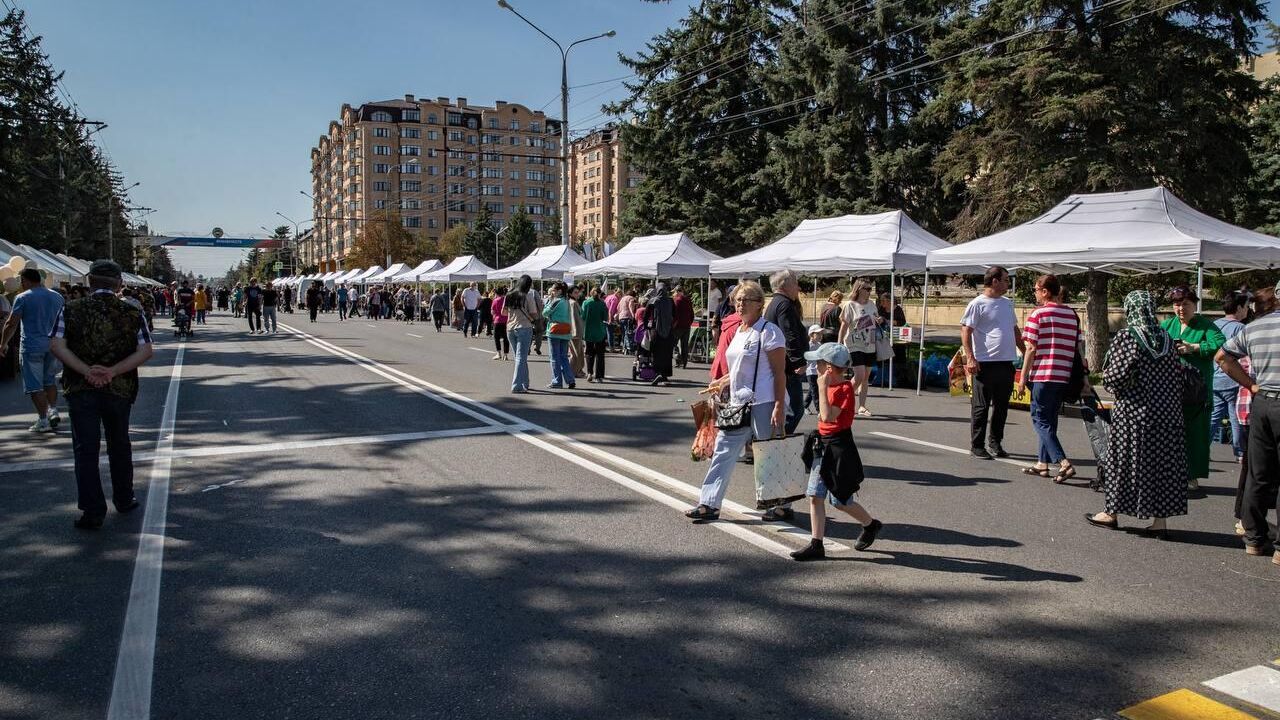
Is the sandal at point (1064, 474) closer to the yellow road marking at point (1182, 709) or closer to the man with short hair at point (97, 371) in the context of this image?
the yellow road marking at point (1182, 709)

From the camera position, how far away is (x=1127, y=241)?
1116cm

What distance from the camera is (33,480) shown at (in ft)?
22.3

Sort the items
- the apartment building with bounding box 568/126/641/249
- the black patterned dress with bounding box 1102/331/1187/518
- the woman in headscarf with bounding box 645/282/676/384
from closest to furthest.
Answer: the black patterned dress with bounding box 1102/331/1187/518 → the woman in headscarf with bounding box 645/282/676/384 → the apartment building with bounding box 568/126/641/249

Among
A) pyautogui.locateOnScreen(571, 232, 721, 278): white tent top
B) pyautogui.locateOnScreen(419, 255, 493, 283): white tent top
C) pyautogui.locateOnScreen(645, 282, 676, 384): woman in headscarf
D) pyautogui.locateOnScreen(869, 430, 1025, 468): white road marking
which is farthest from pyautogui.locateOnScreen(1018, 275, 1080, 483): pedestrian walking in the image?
pyautogui.locateOnScreen(419, 255, 493, 283): white tent top

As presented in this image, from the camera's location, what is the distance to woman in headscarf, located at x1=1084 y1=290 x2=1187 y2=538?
527cm

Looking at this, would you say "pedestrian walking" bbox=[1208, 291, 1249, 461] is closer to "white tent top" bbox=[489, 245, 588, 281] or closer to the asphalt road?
the asphalt road

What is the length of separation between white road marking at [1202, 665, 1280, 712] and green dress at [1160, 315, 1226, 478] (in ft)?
9.66

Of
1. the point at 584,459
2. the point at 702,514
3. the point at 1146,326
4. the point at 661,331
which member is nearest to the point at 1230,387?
the point at 1146,326

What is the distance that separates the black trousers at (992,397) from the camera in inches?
317

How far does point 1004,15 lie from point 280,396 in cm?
1833

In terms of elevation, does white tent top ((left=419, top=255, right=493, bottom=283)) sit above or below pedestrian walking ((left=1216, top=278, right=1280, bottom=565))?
above

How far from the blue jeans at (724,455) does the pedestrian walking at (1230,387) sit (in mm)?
5001

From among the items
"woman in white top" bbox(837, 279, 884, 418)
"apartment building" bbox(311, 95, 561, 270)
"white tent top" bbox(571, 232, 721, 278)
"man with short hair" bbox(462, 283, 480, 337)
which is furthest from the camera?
"apartment building" bbox(311, 95, 561, 270)

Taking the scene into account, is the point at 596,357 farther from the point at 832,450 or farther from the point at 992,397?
the point at 832,450
